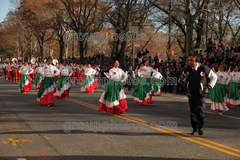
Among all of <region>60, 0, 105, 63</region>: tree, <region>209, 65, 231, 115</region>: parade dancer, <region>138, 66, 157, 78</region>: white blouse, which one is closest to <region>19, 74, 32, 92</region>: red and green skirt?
<region>138, 66, 157, 78</region>: white blouse

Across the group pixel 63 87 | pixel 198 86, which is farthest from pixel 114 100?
pixel 63 87

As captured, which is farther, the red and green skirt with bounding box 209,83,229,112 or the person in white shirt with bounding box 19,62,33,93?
the person in white shirt with bounding box 19,62,33,93

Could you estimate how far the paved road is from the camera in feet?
16.7

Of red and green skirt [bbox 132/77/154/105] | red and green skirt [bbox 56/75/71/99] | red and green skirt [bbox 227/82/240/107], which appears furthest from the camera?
red and green skirt [bbox 56/75/71/99]

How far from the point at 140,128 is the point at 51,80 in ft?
19.3

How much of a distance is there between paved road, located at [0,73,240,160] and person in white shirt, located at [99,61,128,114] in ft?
0.96

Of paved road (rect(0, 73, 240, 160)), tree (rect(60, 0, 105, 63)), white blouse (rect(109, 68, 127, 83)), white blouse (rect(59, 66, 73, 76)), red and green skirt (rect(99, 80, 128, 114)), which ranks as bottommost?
paved road (rect(0, 73, 240, 160))

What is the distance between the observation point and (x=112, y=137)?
20.7 ft

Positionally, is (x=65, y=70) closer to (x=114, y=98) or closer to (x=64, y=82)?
(x=64, y=82)

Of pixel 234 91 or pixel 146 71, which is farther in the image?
pixel 146 71

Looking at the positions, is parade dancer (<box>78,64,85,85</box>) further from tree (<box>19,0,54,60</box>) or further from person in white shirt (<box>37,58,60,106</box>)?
person in white shirt (<box>37,58,60,106</box>)

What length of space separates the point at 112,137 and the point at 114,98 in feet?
10.4

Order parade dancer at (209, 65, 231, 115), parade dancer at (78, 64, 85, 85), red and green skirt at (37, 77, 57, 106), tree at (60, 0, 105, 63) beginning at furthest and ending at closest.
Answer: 1. tree at (60, 0, 105, 63)
2. parade dancer at (78, 64, 85, 85)
3. red and green skirt at (37, 77, 57, 106)
4. parade dancer at (209, 65, 231, 115)

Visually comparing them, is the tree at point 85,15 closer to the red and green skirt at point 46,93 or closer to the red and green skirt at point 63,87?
the red and green skirt at point 63,87
